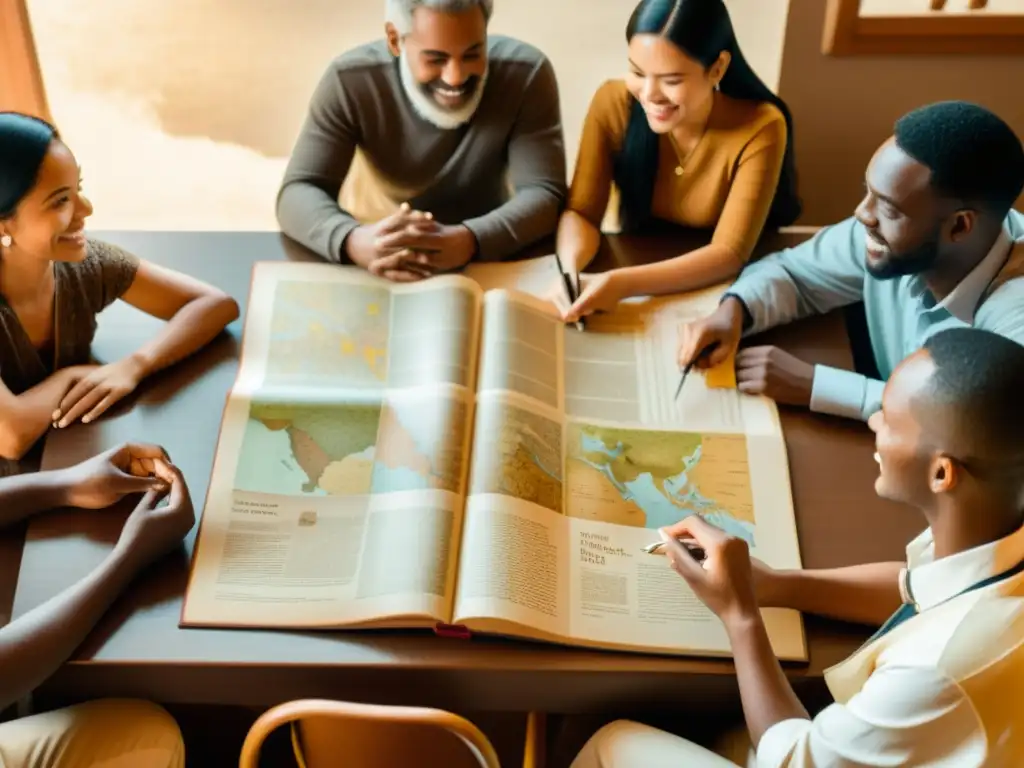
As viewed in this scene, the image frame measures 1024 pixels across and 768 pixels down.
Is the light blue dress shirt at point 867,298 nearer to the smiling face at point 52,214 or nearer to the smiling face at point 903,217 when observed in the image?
the smiling face at point 903,217

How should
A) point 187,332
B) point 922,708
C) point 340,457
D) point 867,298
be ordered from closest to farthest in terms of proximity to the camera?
point 922,708
point 340,457
point 187,332
point 867,298

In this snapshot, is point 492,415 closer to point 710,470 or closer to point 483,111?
point 710,470

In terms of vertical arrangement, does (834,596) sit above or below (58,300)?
below

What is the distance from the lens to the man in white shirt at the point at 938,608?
93cm

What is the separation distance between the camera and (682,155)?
1680mm

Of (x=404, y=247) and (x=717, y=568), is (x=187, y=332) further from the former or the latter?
(x=717, y=568)

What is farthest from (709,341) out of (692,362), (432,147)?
(432,147)

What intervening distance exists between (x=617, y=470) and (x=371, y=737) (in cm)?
44

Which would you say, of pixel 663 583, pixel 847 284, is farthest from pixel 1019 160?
pixel 663 583

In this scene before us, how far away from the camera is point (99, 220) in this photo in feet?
8.57


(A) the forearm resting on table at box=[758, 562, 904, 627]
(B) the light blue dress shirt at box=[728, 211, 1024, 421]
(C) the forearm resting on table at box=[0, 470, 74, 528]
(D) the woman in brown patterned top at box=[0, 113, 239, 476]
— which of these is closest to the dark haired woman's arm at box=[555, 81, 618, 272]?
(B) the light blue dress shirt at box=[728, 211, 1024, 421]

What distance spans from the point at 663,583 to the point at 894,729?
295 mm

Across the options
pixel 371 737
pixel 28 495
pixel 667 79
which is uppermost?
pixel 667 79

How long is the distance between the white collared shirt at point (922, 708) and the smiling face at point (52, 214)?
0.99 meters
